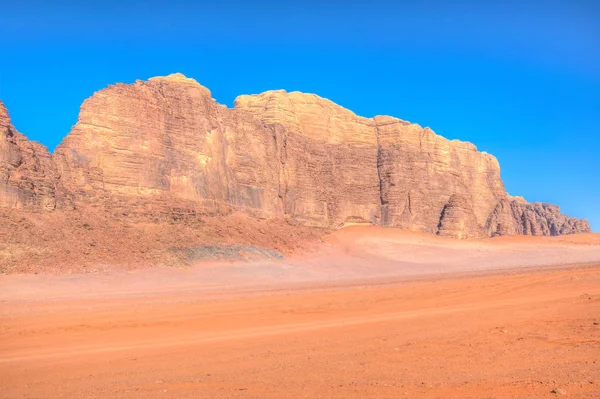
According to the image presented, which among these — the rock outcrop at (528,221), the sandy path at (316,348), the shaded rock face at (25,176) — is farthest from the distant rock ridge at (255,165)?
the sandy path at (316,348)

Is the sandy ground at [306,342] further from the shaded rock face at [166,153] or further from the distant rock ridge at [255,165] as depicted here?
the shaded rock face at [166,153]

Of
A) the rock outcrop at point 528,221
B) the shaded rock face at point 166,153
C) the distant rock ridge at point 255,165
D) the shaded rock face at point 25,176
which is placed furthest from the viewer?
the rock outcrop at point 528,221

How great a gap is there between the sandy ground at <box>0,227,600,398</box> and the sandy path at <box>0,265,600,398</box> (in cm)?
3

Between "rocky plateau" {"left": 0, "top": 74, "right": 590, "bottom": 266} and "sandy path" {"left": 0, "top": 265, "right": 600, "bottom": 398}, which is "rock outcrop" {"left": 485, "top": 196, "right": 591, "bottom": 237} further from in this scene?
"sandy path" {"left": 0, "top": 265, "right": 600, "bottom": 398}

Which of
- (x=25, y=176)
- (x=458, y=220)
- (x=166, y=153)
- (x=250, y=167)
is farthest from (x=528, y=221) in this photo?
(x=25, y=176)

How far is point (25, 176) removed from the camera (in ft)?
96.0

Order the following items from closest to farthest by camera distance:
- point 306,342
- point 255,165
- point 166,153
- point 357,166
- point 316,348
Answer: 1. point 316,348
2. point 306,342
3. point 166,153
4. point 255,165
5. point 357,166

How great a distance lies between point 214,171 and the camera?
40.4 m

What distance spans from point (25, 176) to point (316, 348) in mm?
25689

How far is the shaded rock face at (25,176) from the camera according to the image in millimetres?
28266

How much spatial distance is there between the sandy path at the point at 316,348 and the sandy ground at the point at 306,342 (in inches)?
1.1

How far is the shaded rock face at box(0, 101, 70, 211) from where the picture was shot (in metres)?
28.3

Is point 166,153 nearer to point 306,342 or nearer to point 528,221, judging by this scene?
point 306,342

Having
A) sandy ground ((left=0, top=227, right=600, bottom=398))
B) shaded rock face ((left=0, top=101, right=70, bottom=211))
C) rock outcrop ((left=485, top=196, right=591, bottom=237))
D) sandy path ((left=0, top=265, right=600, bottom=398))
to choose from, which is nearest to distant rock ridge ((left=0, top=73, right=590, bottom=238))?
shaded rock face ((left=0, top=101, right=70, bottom=211))
